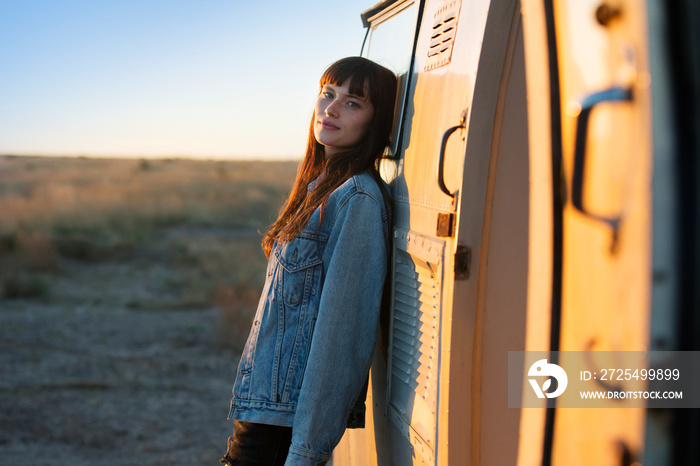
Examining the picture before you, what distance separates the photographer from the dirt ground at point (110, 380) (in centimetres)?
505

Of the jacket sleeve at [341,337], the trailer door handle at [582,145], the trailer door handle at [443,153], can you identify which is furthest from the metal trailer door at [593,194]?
the jacket sleeve at [341,337]

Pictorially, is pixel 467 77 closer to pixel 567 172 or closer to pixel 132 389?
pixel 567 172

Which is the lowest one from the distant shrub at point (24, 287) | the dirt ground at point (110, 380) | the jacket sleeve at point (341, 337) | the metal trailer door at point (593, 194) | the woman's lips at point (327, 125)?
the dirt ground at point (110, 380)

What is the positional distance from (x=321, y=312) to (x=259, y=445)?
48 centimetres

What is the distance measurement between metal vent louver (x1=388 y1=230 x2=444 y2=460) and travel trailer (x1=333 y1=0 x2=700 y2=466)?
0.03 ft

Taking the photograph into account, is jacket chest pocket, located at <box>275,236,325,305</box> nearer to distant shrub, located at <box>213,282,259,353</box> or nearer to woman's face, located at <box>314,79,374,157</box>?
woman's face, located at <box>314,79,374,157</box>

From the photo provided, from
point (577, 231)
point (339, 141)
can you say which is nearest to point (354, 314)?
point (339, 141)

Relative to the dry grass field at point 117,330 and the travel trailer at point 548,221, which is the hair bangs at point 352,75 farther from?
the dry grass field at point 117,330

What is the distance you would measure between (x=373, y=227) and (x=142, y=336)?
263 inches

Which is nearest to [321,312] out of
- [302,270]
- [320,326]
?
[320,326]

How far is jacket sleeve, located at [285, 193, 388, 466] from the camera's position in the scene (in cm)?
183

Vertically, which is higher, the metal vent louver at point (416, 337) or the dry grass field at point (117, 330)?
the metal vent louver at point (416, 337)

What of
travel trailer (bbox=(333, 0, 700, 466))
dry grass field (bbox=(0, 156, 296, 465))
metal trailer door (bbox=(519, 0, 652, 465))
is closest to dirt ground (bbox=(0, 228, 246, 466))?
dry grass field (bbox=(0, 156, 296, 465))

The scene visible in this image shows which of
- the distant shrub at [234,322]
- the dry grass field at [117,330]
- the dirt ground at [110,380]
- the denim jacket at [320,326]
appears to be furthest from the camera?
the distant shrub at [234,322]
